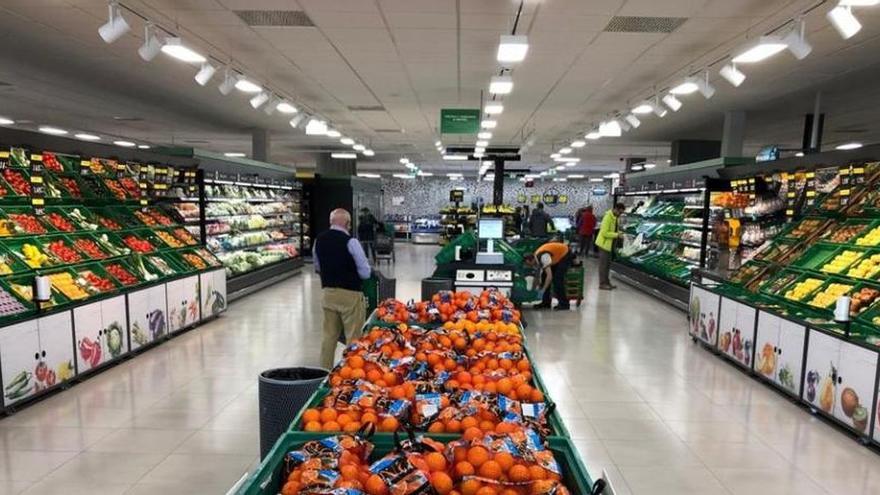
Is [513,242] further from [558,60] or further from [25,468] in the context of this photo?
[25,468]

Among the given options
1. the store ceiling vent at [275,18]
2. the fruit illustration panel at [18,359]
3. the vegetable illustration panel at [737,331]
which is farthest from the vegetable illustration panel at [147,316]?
the vegetable illustration panel at [737,331]

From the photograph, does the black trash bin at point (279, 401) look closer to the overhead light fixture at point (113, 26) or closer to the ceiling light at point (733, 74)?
the overhead light fixture at point (113, 26)

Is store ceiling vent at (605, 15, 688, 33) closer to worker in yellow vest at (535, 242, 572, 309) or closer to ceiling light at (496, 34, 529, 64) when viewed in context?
ceiling light at (496, 34, 529, 64)

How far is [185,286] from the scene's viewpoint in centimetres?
757

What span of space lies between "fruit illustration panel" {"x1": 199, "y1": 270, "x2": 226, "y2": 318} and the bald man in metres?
3.57

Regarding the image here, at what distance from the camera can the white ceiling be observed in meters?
5.54

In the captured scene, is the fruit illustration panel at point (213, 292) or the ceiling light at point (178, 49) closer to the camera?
the ceiling light at point (178, 49)

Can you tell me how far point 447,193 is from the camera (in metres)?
33.9

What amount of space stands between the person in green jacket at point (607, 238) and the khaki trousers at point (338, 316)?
7691 millimetres

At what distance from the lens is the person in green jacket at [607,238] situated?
11.7 m

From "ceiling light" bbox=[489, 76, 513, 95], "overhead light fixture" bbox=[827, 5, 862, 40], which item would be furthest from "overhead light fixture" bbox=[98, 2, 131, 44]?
"overhead light fixture" bbox=[827, 5, 862, 40]

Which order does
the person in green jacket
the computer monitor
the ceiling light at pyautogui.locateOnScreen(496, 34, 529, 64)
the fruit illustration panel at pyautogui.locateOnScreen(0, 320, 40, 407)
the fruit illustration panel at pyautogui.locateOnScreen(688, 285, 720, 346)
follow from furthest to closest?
the person in green jacket
the computer monitor
the fruit illustration panel at pyautogui.locateOnScreen(688, 285, 720, 346)
the ceiling light at pyautogui.locateOnScreen(496, 34, 529, 64)
the fruit illustration panel at pyautogui.locateOnScreen(0, 320, 40, 407)

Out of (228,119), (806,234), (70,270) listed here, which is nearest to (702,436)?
(806,234)

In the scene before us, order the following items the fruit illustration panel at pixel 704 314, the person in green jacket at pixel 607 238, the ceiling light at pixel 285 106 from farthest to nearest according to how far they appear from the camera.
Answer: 1. the person in green jacket at pixel 607 238
2. the ceiling light at pixel 285 106
3. the fruit illustration panel at pixel 704 314
